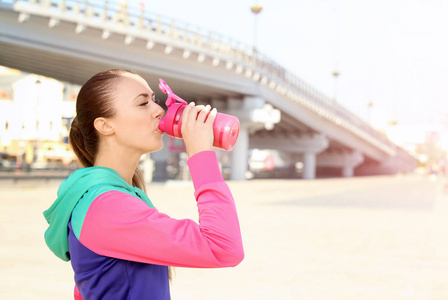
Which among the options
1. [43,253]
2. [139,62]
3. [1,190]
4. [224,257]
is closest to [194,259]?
[224,257]

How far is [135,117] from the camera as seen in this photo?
1761mm

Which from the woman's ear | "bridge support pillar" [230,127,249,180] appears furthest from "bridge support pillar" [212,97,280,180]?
the woman's ear

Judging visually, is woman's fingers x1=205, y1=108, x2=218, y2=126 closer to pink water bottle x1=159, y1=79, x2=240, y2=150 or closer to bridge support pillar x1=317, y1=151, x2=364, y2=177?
pink water bottle x1=159, y1=79, x2=240, y2=150

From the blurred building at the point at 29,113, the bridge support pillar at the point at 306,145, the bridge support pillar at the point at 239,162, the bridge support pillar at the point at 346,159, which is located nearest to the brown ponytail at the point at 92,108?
the blurred building at the point at 29,113

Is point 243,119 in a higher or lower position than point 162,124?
higher

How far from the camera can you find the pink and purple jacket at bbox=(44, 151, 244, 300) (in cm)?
155

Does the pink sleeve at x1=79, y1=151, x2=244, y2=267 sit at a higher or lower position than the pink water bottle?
lower

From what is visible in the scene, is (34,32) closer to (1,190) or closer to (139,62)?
(139,62)

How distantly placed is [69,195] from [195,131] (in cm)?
41

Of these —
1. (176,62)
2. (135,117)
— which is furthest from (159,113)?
(176,62)

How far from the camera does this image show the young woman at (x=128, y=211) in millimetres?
1554

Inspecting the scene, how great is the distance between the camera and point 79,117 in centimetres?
182

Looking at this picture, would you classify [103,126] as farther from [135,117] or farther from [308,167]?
[308,167]

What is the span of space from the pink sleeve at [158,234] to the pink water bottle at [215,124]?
0.16m
